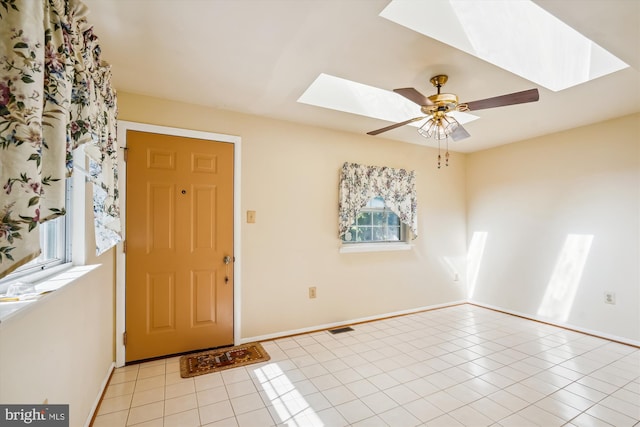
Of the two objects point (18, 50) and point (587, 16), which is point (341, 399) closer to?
point (18, 50)

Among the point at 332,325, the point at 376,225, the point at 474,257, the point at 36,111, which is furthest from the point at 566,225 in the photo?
the point at 36,111

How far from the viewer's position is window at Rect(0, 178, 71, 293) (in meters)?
1.48

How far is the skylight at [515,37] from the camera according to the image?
6.00 feet

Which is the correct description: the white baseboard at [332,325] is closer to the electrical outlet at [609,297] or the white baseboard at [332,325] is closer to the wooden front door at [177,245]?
the wooden front door at [177,245]

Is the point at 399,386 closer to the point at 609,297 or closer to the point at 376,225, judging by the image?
the point at 376,225

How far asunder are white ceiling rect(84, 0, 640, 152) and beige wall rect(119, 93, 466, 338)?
237 mm

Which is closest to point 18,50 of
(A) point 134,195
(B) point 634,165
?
(A) point 134,195

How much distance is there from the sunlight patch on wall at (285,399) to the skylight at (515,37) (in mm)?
2557

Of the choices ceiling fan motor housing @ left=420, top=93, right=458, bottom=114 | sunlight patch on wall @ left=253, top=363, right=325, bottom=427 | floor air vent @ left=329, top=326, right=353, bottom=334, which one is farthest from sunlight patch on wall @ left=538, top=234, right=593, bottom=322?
sunlight patch on wall @ left=253, top=363, right=325, bottom=427

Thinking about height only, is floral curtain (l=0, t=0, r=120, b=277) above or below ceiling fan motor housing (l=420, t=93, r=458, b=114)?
below

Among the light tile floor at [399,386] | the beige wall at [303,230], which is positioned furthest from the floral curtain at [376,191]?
the light tile floor at [399,386]

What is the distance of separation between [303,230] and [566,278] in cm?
333

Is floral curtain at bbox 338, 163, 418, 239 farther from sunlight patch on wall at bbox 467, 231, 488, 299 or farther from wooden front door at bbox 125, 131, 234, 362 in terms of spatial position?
wooden front door at bbox 125, 131, 234, 362

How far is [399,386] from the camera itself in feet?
7.63
